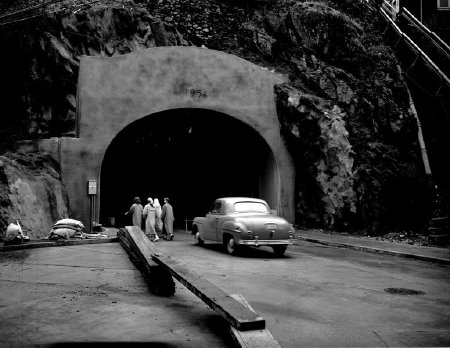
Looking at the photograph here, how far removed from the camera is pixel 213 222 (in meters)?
13.8

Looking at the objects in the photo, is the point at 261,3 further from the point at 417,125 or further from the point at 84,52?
the point at 417,125

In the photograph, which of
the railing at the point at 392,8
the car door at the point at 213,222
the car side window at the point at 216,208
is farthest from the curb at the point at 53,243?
the railing at the point at 392,8

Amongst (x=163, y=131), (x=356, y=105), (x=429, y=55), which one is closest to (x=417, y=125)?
(x=356, y=105)

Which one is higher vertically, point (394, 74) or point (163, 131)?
point (394, 74)

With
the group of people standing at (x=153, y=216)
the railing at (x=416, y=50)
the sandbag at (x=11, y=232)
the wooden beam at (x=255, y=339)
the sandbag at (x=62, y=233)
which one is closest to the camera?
the wooden beam at (x=255, y=339)

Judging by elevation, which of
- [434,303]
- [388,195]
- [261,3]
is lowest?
[434,303]

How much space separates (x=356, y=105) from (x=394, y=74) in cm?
331

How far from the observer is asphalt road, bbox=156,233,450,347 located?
5.19 meters

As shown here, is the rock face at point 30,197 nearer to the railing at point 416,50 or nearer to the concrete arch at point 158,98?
the concrete arch at point 158,98

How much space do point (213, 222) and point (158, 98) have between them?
29.5 feet

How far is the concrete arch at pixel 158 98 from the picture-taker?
19953 mm

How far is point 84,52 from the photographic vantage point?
3028cm

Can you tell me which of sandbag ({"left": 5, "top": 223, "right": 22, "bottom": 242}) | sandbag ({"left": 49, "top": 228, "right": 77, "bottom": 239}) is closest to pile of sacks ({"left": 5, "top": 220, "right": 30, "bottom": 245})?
sandbag ({"left": 5, "top": 223, "right": 22, "bottom": 242})

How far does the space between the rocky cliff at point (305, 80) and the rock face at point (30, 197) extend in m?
10.4
